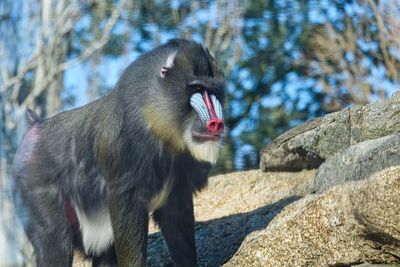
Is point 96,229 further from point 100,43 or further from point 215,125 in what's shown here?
point 100,43

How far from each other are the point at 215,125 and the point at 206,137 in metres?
0.08

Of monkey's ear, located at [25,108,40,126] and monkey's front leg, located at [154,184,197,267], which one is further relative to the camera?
monkey's ear, located at [25,108,40,126]

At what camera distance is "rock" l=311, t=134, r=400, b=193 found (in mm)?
3912

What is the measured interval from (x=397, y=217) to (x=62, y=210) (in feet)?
5.96

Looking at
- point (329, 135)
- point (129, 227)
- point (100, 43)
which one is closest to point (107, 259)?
point (129, 227)

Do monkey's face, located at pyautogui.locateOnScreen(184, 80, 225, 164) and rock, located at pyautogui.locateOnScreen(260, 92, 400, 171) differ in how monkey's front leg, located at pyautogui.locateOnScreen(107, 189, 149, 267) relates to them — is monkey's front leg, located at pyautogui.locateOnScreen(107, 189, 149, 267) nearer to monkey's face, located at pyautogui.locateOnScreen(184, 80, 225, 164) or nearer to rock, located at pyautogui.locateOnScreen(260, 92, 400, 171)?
monkey's face, located at pyautogui.locateOnScreen(184, 80, 225, 164)

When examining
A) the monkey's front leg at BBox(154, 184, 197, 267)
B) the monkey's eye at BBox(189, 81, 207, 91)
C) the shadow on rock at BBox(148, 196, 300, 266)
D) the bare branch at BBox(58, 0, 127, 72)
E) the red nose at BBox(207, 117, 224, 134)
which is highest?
the monkey's eye at BBox(189, 81, 207, 91)

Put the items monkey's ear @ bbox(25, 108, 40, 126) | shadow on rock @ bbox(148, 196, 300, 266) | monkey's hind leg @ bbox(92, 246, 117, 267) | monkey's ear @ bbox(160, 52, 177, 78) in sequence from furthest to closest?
monkey's ear @ bbox(25, 108, 40, 126)
shadow on rock @ bbox(148, 196, 300, 266)
monkey's hind leg @ bbox(92, 246, 117, 267)
monkey's ear @ bbox(160, 52, 177, 78)

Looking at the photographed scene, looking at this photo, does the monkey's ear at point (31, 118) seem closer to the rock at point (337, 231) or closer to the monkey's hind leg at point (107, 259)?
the monkey's hind leg at point (107, 259)

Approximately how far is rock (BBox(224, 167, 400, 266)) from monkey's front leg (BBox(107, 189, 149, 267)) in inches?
17.1

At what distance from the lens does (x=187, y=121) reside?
4.32 metres

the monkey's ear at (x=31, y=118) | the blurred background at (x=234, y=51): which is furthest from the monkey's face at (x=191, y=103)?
the blurred background at (x=234, y=51)

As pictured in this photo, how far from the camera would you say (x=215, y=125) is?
4.17 m

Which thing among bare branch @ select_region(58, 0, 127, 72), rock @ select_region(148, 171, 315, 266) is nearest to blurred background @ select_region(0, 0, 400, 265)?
bare branch @ select_region(58, 0, 127, 72)
